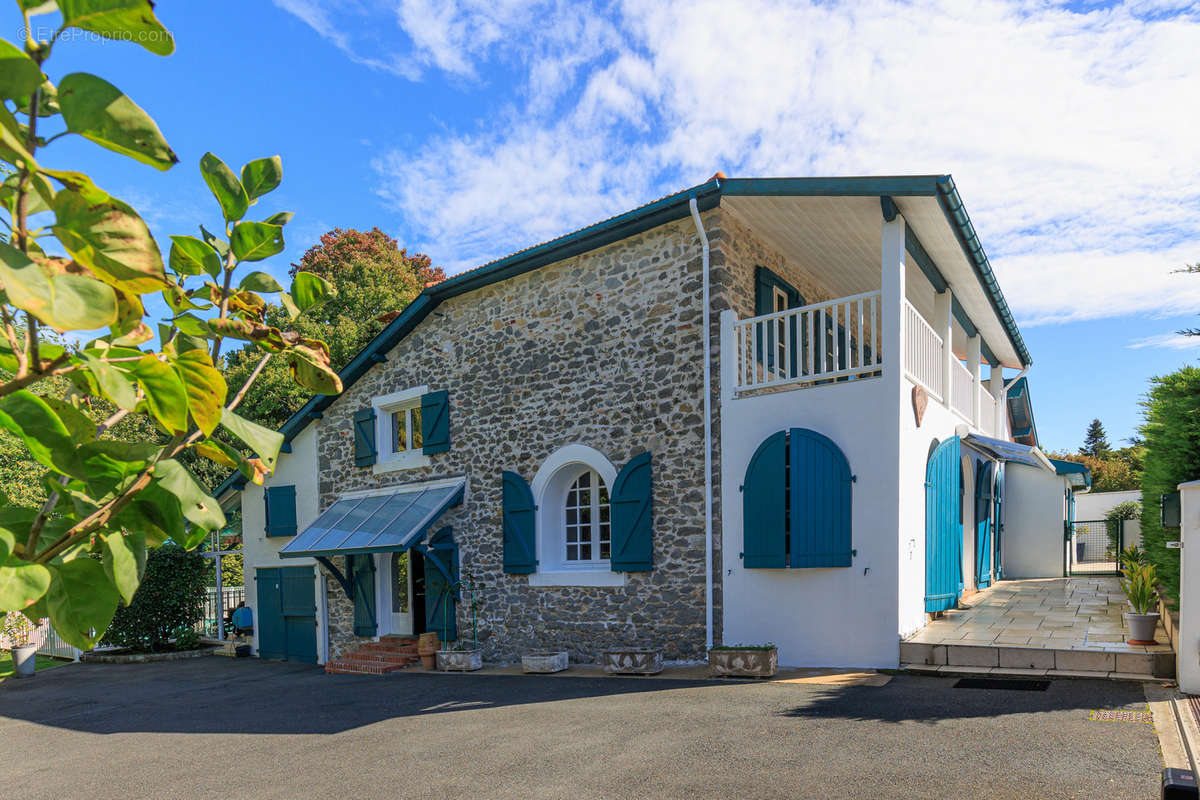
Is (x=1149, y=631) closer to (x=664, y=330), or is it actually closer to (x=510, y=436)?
(x=664, y=330)

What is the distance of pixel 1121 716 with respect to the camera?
6.16 metres

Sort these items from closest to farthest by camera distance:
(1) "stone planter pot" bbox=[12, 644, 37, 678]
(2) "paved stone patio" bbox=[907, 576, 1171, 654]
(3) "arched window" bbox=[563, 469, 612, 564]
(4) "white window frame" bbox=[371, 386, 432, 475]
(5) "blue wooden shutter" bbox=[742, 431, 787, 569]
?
1. (2) "paved stone patio" bbox=[907, 576, 1171, 654]
2. (5) "blue wooden shutter" bbox=[742, 431, 787, 569]
3. (3) "arched window" bbox=[563, 469, 612, 564]
4. (4) "white window frame" bbox=[371, 386, 432, 475]
5. (1) "stone planter pot" bbox=[12, 644, 37, 678]

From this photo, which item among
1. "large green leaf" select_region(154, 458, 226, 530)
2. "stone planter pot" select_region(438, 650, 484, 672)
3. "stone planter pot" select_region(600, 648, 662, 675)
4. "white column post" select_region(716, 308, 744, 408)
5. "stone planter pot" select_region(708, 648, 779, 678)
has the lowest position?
"stone planter pot" select_region(438, 650, 484, 672)

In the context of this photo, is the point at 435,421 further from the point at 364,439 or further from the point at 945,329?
the point at 945,329

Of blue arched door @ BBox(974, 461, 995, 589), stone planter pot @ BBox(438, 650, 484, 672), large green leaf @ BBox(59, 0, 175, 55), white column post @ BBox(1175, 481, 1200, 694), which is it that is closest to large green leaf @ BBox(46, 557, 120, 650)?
large green leaf @ BBox(59, 0, 175, 55)

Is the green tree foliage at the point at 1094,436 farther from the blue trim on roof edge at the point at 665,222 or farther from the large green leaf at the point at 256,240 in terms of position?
the large green leaf at the point at 256,240

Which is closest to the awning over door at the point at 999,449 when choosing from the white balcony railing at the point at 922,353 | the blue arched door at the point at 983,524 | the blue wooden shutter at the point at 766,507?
the white balcony railing at the point at 922,353

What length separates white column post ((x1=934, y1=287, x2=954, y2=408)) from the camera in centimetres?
1098

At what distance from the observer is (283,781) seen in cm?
628

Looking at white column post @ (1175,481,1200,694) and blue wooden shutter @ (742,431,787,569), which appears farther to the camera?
blue wooden shutter @ (742,431,787,569)

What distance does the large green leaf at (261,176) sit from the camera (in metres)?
1.05

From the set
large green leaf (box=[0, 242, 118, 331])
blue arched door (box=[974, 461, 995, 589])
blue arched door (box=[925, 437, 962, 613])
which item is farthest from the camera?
blue arched door (box=[974, 461, 995, 589])

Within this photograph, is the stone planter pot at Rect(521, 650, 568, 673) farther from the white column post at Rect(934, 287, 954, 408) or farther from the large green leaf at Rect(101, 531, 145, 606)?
the large green leaf at Rect(101, 531, 145, 606)

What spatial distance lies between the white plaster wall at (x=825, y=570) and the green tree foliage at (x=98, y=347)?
8.47 metres
